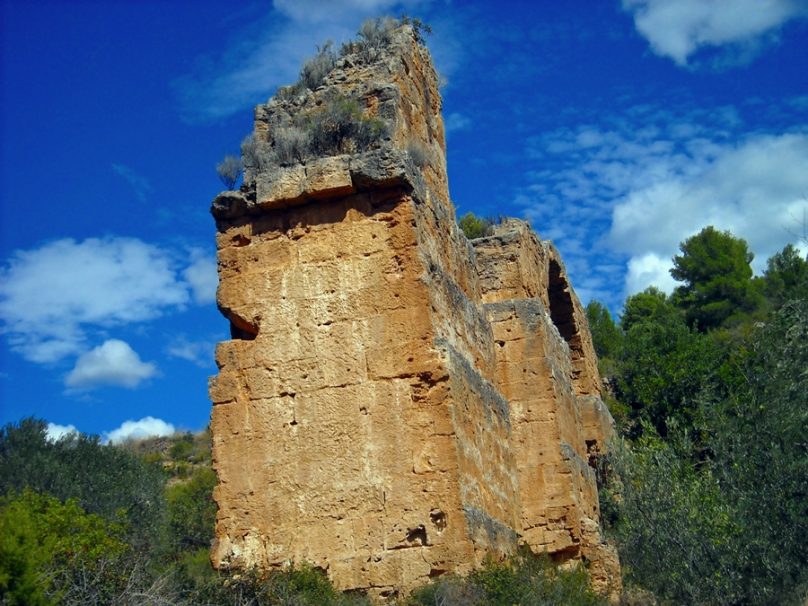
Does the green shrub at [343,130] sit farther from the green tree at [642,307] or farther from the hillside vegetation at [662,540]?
→ the green tree at [642,307]

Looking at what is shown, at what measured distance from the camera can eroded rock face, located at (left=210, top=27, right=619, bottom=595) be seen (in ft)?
25.3

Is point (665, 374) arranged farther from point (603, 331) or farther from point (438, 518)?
point (438, 518)

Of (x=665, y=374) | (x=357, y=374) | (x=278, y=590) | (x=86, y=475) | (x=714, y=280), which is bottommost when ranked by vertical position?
(x=278, y=590)

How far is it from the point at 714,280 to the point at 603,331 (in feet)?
15.8

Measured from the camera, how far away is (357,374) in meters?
8.09

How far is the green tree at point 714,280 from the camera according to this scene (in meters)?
31.8

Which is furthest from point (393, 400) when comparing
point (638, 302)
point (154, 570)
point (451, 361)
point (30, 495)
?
point (638, 302)

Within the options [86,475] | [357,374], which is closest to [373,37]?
[357,374]

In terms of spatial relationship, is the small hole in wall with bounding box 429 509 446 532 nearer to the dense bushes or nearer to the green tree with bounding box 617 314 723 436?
the dense bushes

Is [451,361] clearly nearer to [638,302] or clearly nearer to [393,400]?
[393,400]

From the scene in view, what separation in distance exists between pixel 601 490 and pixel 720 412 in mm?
3641

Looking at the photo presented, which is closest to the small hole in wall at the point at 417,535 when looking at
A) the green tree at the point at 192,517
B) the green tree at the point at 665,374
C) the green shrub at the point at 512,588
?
the green shrub at the point at 512,588

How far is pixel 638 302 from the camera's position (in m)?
33.3

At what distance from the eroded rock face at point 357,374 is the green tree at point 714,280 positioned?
23.3m
